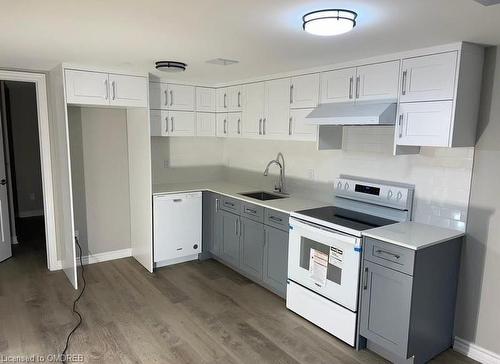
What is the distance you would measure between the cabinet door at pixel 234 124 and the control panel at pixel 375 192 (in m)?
1.45

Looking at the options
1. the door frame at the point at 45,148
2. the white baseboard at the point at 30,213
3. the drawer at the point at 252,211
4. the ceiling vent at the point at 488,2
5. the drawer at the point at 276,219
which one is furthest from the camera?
the white baseboard at the point at 30,213

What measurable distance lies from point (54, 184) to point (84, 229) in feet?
2.10

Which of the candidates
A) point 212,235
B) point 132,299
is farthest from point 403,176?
point 132,299

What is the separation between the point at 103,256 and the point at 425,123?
152 inches

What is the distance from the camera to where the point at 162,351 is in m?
2.73

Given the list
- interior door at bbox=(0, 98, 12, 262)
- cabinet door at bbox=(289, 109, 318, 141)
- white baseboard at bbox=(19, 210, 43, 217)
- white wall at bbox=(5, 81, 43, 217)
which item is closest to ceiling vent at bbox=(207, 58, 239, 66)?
cabinet door at bbox=(289, 109, 318, 141)

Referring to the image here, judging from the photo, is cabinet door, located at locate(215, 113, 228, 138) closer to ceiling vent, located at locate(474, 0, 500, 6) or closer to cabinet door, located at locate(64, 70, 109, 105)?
cabinet door, located at locate(64, 70, 109, 105)

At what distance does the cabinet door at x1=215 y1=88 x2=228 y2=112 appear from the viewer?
15.1ft

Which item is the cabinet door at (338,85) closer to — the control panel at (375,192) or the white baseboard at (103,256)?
the control panel at (375,192)

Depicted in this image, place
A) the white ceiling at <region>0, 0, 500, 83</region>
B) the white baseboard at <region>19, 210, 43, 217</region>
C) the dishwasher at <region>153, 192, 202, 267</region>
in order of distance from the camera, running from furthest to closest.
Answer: the white baseboard at <region>19, 210, 43, 217</region>
the dishwasher at <region>153, 192, 202, 267</region>
the white ceiling at <region>0, 0, 500, 83</region>

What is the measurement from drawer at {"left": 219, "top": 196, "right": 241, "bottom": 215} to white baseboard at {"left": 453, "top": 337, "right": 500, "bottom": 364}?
2.29 metres

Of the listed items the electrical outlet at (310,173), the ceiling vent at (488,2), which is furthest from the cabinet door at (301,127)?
the ceiling vent at (488,2)

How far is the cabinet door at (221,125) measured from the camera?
Result: 15.2ft

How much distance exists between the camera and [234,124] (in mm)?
4480
